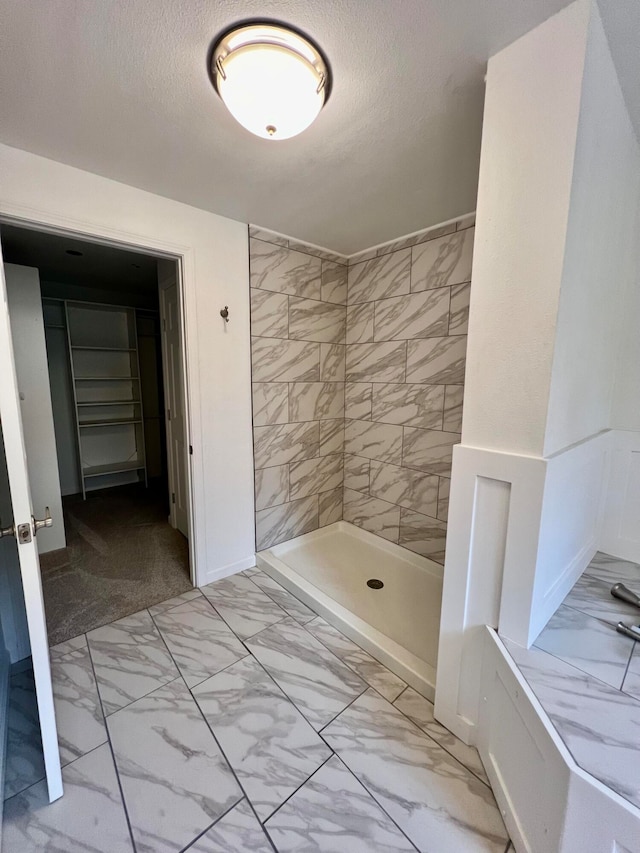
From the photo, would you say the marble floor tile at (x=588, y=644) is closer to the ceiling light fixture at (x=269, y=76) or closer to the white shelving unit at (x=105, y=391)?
the ceiling light fixture at (x=269, y=76)

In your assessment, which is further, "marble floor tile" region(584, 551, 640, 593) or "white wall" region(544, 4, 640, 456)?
"marble floor tile" region(584, 551, 640, 593)

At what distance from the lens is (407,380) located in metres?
2.55

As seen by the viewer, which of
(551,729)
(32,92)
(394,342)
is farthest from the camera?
(394,342)

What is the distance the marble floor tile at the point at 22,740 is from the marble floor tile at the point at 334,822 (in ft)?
2.92

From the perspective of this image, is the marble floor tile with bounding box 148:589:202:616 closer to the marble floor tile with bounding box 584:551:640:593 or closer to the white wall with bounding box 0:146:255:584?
the white wall with bounding box 0:146:255:584

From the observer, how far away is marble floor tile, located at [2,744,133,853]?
1.04 m

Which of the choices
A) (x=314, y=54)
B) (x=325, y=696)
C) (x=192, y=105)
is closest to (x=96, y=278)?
(x=192, y=105)

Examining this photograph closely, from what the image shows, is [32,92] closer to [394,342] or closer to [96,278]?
[394,342]

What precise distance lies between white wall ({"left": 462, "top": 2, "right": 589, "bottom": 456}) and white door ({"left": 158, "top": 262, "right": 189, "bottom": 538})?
7.42 ft

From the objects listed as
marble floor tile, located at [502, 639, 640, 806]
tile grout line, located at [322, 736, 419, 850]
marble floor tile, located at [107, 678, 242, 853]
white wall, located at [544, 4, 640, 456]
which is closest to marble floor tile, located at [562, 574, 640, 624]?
marble floor tile, located at [502, 639, 640, 806]

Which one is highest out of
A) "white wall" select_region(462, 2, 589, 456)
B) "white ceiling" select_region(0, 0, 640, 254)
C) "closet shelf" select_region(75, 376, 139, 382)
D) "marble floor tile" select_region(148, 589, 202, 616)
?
"white ceiling" select_region(0, 0, 640, 254)

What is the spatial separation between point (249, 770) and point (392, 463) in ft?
6.35

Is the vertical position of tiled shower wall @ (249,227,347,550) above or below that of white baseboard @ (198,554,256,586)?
above

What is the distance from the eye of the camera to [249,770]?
49.3 inches
